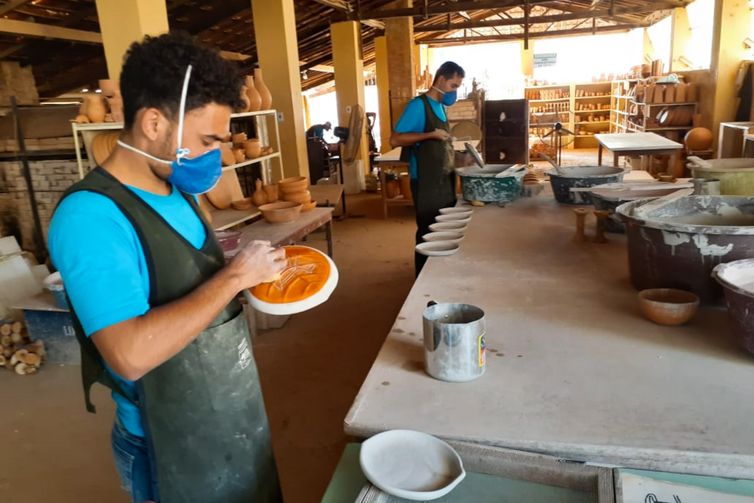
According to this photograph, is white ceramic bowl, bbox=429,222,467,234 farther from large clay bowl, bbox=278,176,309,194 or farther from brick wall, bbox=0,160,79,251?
brick wall, bbox=0,160,79,251

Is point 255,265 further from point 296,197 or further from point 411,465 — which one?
point 296,197

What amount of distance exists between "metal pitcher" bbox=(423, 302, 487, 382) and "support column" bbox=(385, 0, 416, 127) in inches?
368

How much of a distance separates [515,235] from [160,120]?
1.96 meters

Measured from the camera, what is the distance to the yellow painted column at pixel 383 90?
11.3 metres

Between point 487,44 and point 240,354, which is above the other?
point 487,44

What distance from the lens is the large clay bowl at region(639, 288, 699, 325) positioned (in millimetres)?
1572

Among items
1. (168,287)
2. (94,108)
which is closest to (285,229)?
(94,108)

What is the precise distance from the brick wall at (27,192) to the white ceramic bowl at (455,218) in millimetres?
3659

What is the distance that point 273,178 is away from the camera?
19.5 feet

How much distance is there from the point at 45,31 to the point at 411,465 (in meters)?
6.97

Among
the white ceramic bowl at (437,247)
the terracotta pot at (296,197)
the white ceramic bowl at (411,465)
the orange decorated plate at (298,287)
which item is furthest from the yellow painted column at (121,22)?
the white ceramic bowl at (411,465)

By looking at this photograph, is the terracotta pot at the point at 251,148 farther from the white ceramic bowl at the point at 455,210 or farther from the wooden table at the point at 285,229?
the white ceramic bowl at the point at 455,210

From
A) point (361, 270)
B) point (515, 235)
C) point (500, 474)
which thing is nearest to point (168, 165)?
point (500, 474)

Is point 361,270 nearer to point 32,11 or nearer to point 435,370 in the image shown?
point 435,370
